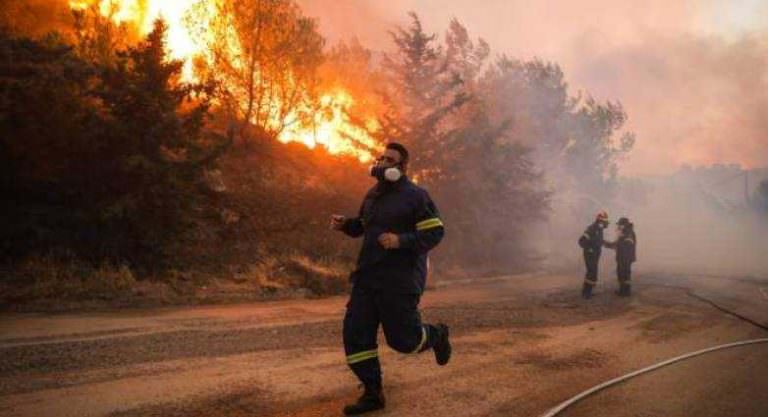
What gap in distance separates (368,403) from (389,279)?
1063 millimetres

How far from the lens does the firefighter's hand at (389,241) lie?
168 inches

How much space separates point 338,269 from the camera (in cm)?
1580

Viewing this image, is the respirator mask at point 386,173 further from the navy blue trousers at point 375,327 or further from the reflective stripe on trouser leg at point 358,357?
the reflective stripe on trouser leg at point 358,357

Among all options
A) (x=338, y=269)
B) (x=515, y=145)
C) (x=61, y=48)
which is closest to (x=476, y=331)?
(x=338, y=269)

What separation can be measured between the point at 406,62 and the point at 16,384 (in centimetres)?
2369

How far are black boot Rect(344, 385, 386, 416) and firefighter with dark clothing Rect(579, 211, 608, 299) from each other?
37.2ft

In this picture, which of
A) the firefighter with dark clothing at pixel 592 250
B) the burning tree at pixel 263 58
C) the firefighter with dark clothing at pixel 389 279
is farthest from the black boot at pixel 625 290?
the burning tree at pixel 263 58

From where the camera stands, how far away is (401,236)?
4.35m

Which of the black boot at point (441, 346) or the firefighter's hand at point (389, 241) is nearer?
the firefighter's hand at point (389, 241)

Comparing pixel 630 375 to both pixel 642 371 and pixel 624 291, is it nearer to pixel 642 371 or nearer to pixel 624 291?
pixel 642 371

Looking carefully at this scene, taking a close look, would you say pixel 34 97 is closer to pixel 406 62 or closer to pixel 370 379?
pixel 370 379

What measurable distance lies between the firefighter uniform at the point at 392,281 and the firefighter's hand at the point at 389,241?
0.17 ft

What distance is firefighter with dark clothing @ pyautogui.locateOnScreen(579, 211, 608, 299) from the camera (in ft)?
47.7

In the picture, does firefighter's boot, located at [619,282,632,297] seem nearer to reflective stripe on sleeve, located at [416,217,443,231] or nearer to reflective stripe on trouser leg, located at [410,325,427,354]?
reflective stripe on trouser leg, located at [410,325,427,354]
